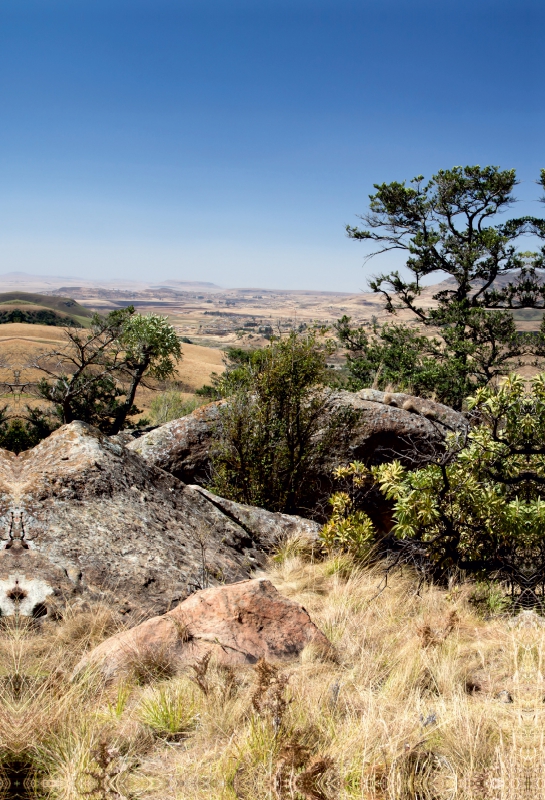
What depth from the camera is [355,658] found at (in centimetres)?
421

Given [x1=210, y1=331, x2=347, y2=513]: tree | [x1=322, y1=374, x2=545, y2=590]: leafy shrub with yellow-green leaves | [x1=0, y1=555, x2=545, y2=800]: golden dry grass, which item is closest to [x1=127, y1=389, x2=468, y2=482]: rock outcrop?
[x1=210, y1=331, x2=347, y2=513]: tree

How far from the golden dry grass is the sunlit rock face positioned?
0.44 meters

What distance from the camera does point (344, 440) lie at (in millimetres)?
9617

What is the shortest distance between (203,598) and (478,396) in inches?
129

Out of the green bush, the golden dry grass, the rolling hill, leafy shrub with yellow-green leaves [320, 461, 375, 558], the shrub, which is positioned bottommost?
the green bush

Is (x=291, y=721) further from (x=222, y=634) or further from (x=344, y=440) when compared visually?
(x=344, y=440)

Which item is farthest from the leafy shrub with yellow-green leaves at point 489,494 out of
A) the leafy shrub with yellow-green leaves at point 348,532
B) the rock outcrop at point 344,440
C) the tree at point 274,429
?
the rock outcrop at point 344,440

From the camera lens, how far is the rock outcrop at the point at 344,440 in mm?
9586

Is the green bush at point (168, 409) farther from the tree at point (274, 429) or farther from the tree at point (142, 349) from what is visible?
the tree at point (274, 429)

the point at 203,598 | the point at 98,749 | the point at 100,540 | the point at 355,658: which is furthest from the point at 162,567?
the point at 98,749

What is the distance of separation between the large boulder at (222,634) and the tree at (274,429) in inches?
169

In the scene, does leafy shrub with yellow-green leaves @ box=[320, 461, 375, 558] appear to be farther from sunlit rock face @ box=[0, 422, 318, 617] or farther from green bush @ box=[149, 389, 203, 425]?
green bush @ box=[149, 389, 203, 425]

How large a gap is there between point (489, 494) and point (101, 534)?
3.70 metres

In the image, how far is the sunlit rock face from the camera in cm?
470
